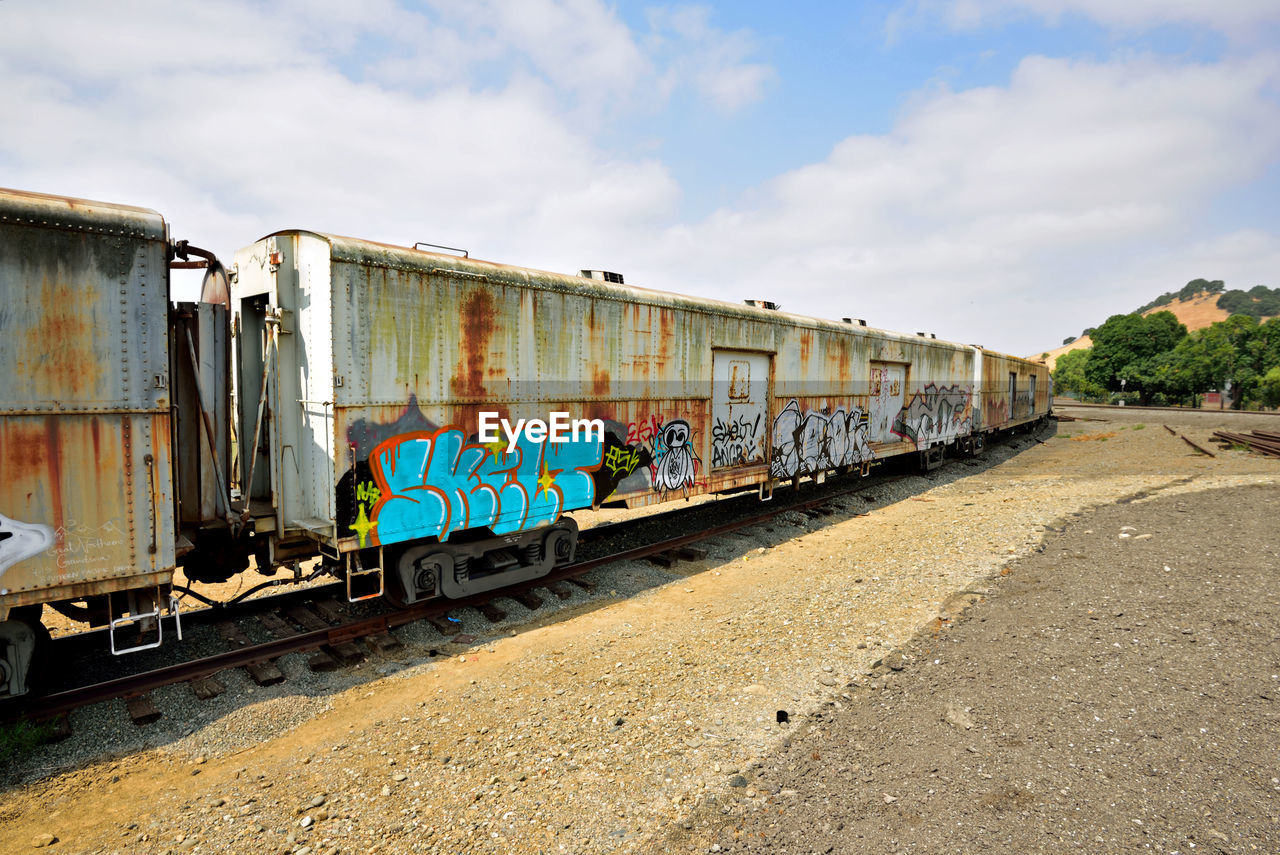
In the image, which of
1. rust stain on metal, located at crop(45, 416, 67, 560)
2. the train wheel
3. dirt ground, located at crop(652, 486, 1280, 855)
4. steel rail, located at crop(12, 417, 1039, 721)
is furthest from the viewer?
steel rail, located at crop(12, 417, 1039, 721)

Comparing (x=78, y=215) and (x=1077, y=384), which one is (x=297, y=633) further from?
(x=1077, y=384)

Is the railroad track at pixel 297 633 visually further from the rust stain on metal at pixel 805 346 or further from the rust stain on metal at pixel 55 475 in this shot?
the rust stain on metal at pixel 805 346

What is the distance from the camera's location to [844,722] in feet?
16.8

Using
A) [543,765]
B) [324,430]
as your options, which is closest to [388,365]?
[324,430]

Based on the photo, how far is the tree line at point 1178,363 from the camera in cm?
6116

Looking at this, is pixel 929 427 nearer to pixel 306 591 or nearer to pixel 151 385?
pixel 306 591

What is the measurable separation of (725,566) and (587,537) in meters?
2.44

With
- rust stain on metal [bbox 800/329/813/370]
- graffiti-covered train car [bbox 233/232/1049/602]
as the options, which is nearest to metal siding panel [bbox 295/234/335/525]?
graffiti-covered train car [bbox 233/232/1049/602]

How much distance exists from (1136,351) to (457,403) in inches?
3270

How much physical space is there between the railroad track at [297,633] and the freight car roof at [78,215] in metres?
3.80

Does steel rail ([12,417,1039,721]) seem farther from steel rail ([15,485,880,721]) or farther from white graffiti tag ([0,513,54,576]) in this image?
white graffiti tag ([0,513,54,576])

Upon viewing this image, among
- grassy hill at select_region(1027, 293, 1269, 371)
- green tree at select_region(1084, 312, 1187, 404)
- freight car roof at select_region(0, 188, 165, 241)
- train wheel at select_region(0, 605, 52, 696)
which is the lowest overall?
train wheel at select_region(0, 605, 52, 696)

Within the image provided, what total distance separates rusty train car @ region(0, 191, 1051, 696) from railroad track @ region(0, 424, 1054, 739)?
0.31 meters

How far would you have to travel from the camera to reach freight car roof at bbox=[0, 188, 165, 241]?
4578 millimetres
